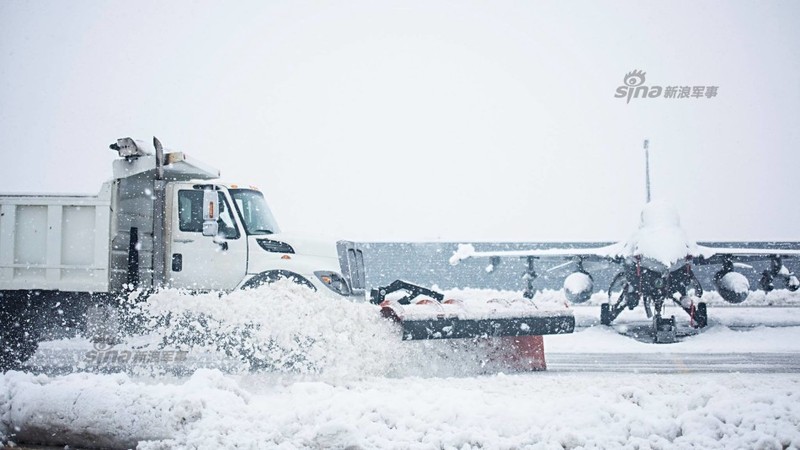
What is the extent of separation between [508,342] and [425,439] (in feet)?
14.9

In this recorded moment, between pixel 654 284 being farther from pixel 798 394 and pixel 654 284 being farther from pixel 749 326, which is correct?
pixel 798 394

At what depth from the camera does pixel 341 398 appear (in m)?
5.71

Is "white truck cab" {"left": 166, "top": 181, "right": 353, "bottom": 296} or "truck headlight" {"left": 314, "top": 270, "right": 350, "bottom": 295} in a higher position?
"white truck cab" {"left": 166, "top": 181, "right": 353, "bottom": 296}

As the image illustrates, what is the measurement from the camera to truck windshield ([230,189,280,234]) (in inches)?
373

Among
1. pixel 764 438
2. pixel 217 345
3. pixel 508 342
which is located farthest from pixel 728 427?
pixel 217 345

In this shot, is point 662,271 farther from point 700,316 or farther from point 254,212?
point 254,212

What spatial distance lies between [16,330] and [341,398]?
218 inches

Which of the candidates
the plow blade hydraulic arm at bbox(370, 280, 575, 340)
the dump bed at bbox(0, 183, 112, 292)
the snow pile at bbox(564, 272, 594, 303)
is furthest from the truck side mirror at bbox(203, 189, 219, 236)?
the snow pile at bbox(564, 272, 594, 303)

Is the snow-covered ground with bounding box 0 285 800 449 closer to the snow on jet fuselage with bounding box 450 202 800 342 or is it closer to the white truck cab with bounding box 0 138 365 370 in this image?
the white truck cab with bounding box 0 138 365 370

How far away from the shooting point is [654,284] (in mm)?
15477

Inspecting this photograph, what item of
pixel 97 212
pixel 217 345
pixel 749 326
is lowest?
pixel 749 326

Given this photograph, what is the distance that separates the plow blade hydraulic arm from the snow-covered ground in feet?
1.12

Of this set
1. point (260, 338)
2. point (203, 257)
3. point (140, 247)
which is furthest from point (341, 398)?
point (140, 247)

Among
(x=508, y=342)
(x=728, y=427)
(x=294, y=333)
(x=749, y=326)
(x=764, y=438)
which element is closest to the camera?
(x=764, y=438)
